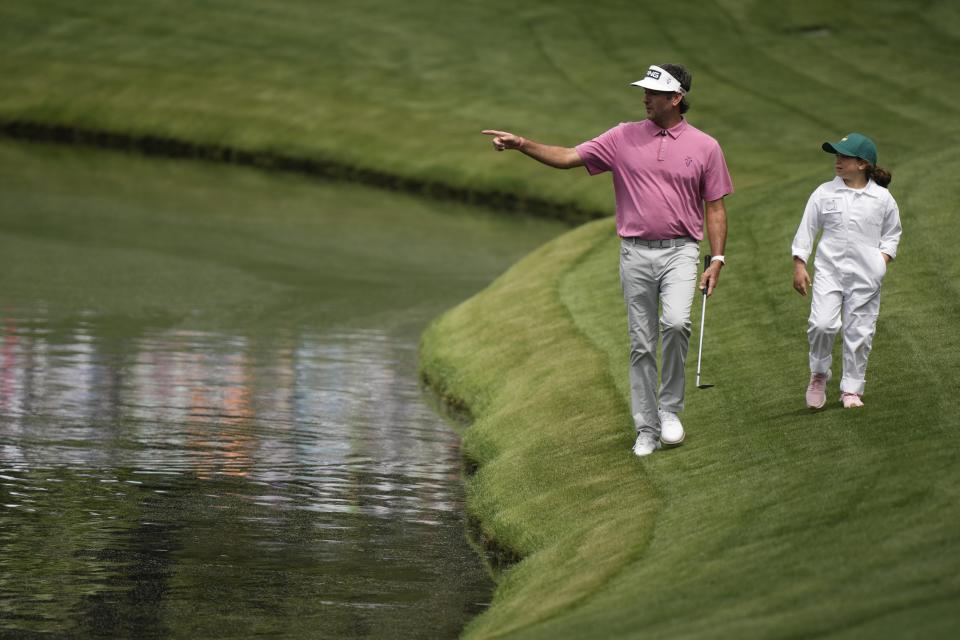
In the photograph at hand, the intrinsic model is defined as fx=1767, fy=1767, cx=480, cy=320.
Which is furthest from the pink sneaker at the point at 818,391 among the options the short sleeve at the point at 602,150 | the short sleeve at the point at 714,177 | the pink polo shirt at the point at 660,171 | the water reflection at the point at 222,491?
the water reflection at the point at 222,491

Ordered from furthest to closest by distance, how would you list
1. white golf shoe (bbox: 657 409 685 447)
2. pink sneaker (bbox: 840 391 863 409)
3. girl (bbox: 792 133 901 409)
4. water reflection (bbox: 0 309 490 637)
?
white golf shoe (bbox: 657 409 685 447), pink sneaker (bbox: 840 391 863 409), girl (bbox: 792 133 901 409), water reflection (bbox: 0 309 490 637)

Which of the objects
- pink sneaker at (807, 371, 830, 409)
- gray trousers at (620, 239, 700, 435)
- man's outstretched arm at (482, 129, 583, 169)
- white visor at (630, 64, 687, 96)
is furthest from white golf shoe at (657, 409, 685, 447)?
white visor at (630, 64, 687, 96)

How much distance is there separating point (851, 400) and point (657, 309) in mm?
1763

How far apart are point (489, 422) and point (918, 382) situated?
4631mm

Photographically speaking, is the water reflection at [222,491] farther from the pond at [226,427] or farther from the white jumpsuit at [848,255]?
the white jumpsuit at [848,255]

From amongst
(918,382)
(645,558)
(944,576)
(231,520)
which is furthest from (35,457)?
(944,576)

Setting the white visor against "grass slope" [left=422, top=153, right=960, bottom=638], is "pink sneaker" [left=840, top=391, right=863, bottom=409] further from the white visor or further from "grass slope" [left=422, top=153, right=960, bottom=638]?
the white visor

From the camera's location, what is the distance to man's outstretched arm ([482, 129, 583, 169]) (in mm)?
12719

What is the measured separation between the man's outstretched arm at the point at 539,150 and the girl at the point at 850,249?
185cm

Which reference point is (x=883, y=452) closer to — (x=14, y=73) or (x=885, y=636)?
(x=885, y=636)

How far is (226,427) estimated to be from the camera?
17609mm

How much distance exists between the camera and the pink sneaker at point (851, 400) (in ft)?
45.2

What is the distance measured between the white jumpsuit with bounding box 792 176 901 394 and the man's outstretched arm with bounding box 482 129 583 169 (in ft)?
6.12

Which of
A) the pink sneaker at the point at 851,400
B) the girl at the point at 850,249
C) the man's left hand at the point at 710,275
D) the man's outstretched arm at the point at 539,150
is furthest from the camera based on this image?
the pink sneaker at the point at 851,400
